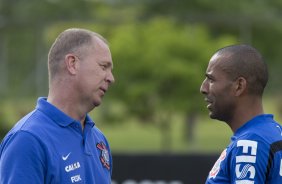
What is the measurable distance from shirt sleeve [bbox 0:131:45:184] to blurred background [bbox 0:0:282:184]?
788 inches

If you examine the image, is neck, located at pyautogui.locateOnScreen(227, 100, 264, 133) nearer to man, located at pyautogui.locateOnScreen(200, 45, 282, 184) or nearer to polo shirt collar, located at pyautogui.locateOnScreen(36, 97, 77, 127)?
man, located at pyautogui.locateOnScreen(200, 45, 282, 184)

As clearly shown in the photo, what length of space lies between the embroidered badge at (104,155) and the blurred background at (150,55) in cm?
1942

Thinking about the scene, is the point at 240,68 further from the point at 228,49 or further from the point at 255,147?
the point at 255,147

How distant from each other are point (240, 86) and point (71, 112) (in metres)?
0.91

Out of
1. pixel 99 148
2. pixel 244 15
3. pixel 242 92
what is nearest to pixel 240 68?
pixel 242 92

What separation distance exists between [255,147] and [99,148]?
0.93 m

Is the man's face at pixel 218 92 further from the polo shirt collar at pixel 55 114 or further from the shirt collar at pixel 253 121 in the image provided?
the polo shirt collar at pixel 55 114

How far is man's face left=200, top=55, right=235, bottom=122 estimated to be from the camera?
4.72 m

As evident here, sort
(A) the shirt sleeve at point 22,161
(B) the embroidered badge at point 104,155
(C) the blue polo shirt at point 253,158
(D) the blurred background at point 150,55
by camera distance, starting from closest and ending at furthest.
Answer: (A) the shirt sleeve at point 22,161, (C) the blue polo shirt at point 253,158, (B) the embroidered badge at point 104,155, (D) the blurred background at point 150,55

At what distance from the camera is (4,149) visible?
4.46m

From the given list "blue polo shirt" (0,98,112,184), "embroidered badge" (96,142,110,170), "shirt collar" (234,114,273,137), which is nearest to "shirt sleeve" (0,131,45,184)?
"blue polo shirt" (0,98,112,184)

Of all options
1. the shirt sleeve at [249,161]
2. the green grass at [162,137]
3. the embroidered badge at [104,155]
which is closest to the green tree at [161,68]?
the green grass at [162,137]

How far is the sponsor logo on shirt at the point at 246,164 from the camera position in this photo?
4.45 metres

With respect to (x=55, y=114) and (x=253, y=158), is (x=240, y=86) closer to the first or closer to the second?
(x=253, y=158)
